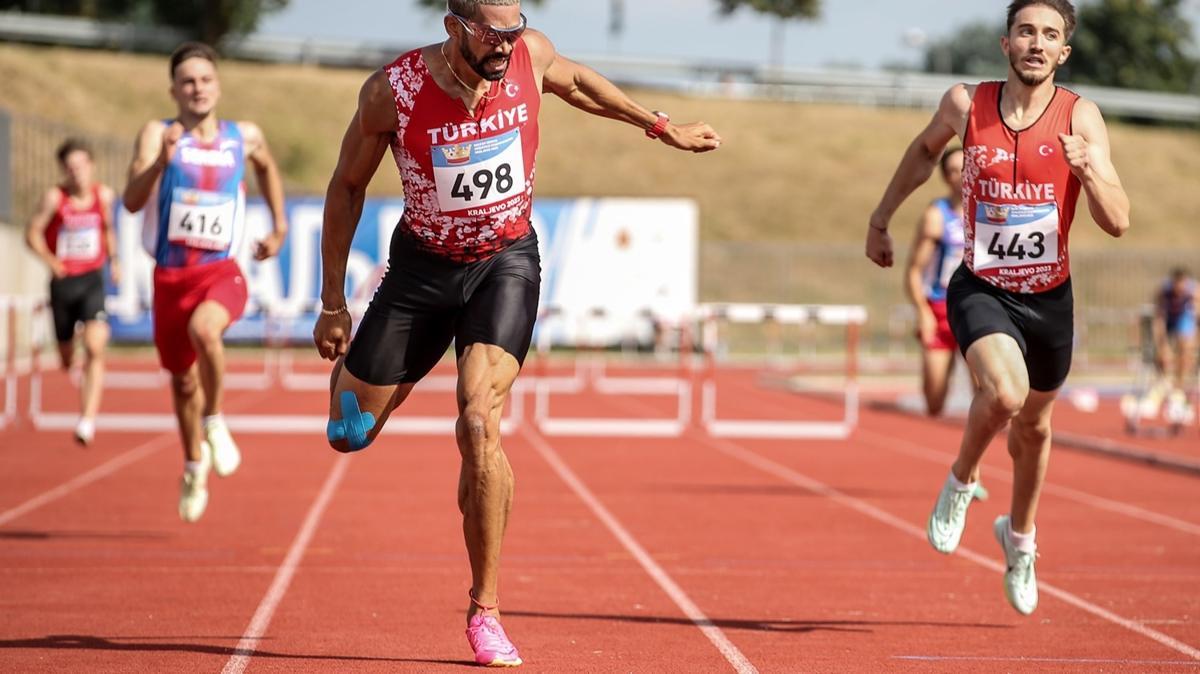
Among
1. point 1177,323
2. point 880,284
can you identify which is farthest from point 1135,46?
point 1177,323

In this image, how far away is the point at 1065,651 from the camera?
6035mm

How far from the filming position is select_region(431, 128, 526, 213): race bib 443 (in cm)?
535

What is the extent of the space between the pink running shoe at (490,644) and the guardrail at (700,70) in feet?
191

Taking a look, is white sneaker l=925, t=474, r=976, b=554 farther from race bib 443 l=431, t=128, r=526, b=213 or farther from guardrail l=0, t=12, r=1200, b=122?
guardrail l=0, t=12, r=1200, b=122

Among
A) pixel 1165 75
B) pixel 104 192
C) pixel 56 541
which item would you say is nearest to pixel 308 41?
pixel 1165 75

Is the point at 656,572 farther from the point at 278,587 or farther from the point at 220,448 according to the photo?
the point at 220,448

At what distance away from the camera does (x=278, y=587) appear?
737cm

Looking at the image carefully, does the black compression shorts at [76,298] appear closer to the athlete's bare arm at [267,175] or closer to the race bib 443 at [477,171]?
the athlete's bare arm at [267,175]

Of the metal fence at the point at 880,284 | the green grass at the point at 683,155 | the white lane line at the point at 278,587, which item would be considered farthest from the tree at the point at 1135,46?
the white lane line at the point at 278,587

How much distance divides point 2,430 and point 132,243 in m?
15.6

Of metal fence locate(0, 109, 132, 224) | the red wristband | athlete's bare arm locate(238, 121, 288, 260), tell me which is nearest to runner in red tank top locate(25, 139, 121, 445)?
athlete's bare arm locate(238, 121, 288, 260)

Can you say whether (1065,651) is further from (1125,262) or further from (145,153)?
(1125,262)

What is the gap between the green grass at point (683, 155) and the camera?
5394 cm

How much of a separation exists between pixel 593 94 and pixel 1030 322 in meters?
1.83
